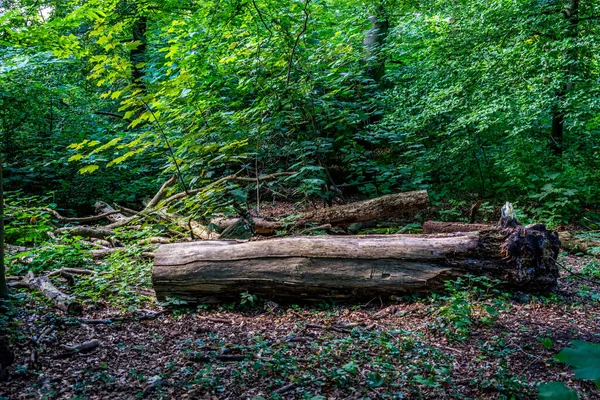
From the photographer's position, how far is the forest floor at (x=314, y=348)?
258cm

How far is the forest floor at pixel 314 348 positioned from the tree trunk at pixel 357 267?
6.0 inches

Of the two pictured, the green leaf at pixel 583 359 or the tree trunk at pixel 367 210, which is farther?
the tree trunk at pixel 367 210

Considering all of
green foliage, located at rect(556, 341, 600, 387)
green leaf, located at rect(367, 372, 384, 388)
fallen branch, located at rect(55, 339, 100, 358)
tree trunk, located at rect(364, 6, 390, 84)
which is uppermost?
tree trunk, located at rect(364, 6, 390, 84)

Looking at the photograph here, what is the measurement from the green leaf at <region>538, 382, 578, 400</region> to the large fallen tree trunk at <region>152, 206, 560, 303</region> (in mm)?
3175

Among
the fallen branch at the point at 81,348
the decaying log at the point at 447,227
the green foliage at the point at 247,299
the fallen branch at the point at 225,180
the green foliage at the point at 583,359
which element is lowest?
the decaying log at the point at 447,227

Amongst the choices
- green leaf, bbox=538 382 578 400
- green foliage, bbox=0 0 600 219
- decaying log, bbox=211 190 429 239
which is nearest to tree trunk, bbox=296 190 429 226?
decaying log, bbox=211 190 429 239

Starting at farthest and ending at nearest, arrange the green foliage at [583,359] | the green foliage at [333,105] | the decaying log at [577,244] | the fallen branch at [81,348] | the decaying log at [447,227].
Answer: the decaying log at [577,244], the green foliage at [333,105], the decaying log at [447,227], the fallen branch at [81,348], the green foliage at [583,359]

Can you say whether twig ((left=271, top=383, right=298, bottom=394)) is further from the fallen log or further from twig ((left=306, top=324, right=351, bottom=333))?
the fallen log

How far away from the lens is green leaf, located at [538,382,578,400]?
105 centimetres

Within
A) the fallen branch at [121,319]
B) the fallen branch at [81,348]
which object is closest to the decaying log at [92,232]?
the fallen branch at [121,319]

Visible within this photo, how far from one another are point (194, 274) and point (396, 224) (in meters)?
4.36

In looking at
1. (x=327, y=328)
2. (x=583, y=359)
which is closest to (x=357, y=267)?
(x=327, y=328)

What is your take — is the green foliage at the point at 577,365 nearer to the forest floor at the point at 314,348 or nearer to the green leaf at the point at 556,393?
the green leaf at the point at 556,393

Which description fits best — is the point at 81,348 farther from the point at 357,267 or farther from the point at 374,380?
the point at 357,267
